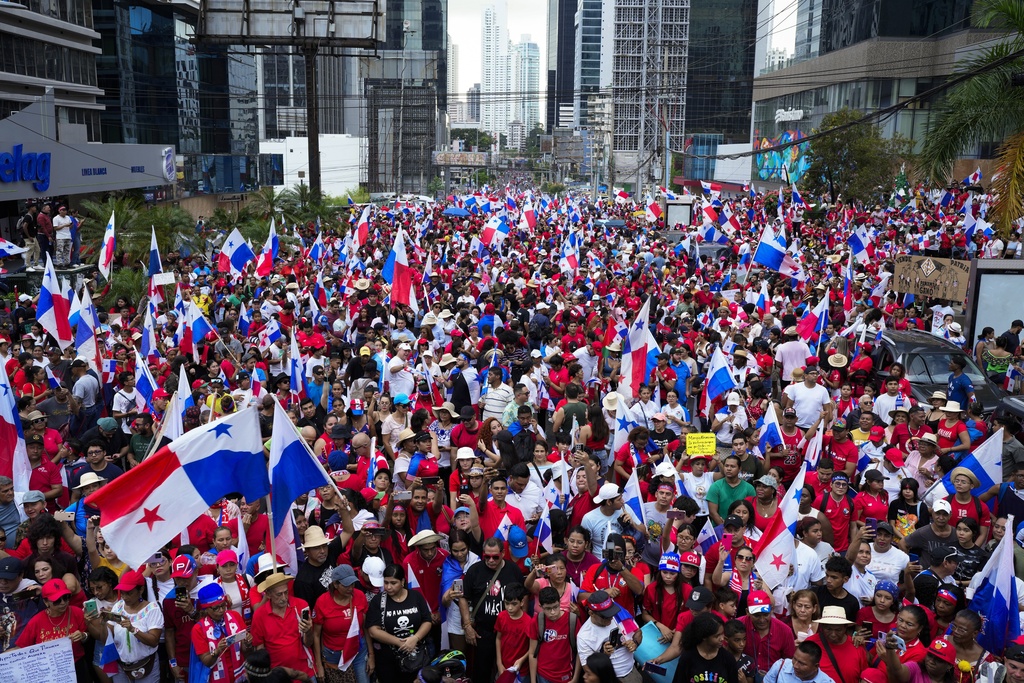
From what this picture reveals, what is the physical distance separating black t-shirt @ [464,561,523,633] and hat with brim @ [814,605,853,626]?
78.9 inches

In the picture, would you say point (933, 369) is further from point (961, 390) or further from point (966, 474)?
point (966, 474)

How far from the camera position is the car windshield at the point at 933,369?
12.6 m

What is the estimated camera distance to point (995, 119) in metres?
15.9

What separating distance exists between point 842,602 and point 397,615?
2907 mm

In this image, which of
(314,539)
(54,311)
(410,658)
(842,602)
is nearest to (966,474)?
(842,602)

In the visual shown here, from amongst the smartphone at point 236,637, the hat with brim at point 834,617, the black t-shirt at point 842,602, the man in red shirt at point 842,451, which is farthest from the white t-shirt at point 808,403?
the smartphone at point 236,637

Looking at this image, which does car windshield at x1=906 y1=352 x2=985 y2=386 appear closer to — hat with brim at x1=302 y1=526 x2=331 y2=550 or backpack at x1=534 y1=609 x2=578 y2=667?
backpack at x1=534 y1=609 x2=578 y2=667

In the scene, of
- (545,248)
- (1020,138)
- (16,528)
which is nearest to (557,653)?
(16,528)

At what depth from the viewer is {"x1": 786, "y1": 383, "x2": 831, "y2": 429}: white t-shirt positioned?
10.8 metres

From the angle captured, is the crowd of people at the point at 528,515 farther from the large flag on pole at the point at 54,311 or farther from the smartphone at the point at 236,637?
the large flag on pole at the point at 54,311

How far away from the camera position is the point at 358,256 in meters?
25.2

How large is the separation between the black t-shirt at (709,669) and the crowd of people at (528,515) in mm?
19

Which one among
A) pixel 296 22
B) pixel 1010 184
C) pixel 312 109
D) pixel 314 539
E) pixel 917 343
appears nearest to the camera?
pixel 314 539

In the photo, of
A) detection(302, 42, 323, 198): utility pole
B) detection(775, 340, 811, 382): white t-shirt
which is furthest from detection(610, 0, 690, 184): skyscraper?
detection(775, 340, 811, 382): white t-shirt
